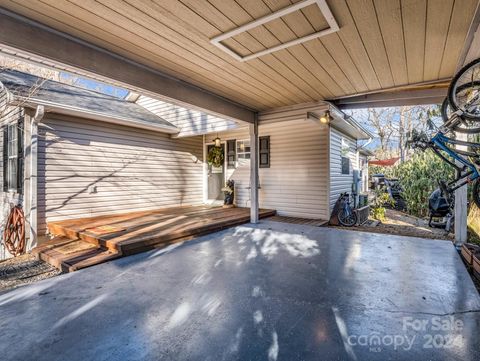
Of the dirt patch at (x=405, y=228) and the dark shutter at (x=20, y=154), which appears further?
the dirt patch at (x=405, y=228)

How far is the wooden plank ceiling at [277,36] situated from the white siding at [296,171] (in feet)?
8.56

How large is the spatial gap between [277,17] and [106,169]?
542cm

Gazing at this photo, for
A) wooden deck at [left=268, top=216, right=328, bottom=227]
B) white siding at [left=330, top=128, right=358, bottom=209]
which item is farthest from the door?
white siding at [left=330, top=128, right=358, bottom=209]

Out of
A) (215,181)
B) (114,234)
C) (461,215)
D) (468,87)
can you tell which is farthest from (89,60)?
(215,181)

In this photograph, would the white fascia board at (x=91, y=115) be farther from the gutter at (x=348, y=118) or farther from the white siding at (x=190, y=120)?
the gutter at (x=348, y=118)

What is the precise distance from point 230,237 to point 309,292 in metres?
2.41

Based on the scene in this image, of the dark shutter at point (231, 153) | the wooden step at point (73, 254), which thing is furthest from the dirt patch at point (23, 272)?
the dark shutter at point (231, 153)

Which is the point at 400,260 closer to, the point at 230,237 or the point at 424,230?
the point at 230,237

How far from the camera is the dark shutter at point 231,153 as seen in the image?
317 inches

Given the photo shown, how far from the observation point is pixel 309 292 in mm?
2543

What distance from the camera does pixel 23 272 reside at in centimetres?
358

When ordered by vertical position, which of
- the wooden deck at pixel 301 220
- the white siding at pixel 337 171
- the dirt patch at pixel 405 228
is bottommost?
the dirt patch at pixel 405 228

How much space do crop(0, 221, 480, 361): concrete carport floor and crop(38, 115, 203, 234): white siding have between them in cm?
288

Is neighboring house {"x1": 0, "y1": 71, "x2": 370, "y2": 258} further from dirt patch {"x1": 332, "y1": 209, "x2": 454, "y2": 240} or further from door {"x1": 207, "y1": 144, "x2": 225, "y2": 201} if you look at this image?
dirt patch {"x1": 332, "y1": 209, "x2": 454, "y2": 240}
